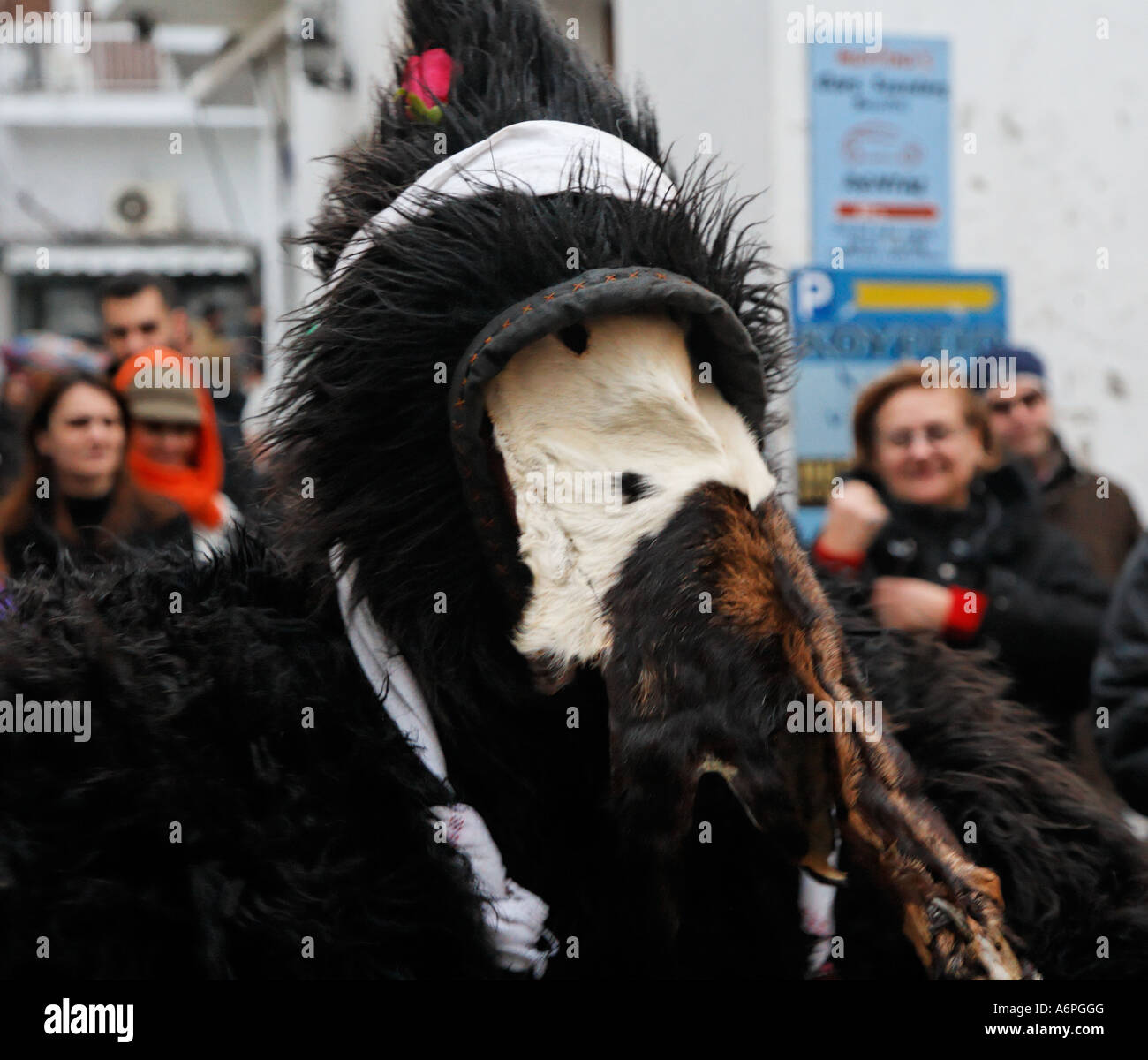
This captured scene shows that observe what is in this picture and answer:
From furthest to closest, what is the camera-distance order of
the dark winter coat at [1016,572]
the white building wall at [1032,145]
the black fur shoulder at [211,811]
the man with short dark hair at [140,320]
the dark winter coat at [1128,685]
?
1. the white building wall at [1032,145]
2. the man with short dark hair at [140,320]
3. the dark winter coat at [1016,572]
4. the dark winter coat at [1128,685]
5. the black fur shoulder at [211,811]

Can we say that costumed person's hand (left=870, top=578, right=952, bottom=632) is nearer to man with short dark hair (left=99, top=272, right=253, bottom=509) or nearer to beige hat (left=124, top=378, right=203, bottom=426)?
beige hat (left=124, top=378, right=203, bottom=426)

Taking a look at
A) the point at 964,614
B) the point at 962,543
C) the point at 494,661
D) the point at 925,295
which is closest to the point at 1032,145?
the point at 925,295

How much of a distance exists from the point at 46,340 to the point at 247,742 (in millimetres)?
5539

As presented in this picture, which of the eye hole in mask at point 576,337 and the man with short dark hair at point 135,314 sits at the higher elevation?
the man with short dark hair at point 135,314

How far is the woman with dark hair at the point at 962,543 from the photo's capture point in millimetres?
3184

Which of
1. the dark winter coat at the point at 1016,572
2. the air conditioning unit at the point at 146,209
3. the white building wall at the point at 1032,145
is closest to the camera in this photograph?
the dark winter coat at the point at 1016,572

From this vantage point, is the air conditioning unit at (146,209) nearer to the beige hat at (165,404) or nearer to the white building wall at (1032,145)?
the white building wall at (1032,145)

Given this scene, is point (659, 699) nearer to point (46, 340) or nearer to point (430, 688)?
point (430, 688)

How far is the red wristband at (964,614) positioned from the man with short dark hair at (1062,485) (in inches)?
28.8

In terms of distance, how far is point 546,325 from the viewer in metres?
1.31

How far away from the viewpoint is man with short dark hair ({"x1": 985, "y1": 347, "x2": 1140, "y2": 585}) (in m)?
3.86

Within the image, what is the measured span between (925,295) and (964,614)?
Result: 2.07 m

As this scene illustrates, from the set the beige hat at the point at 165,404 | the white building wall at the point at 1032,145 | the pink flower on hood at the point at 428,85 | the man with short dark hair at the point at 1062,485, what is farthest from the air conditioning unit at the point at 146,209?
the pink flower on hood at the point at 428,85
